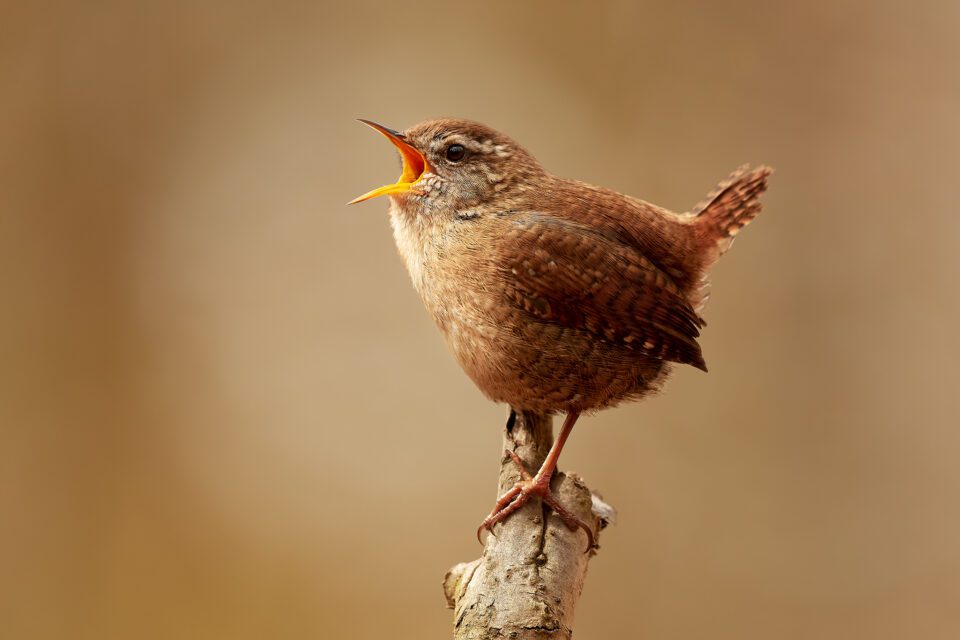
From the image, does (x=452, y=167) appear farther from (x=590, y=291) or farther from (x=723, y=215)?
(x=723, y=215)

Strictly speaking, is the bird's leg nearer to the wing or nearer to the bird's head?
the wing

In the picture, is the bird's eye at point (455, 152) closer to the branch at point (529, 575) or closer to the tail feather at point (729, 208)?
the tail feather at point (729, 208)

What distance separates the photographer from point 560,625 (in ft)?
5.55

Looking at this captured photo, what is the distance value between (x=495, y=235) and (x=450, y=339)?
10.4 inches

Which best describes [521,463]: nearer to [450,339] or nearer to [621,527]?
[450,339]

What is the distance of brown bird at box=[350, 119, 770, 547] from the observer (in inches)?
77.4

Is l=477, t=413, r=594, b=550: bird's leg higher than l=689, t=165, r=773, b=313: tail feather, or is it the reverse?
l=689, t=165, r=773, b=313: tail feather

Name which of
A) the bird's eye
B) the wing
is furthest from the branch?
the bird's eye

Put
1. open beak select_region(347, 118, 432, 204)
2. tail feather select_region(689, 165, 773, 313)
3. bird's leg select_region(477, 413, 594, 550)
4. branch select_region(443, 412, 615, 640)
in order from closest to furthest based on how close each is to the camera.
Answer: branch select_region(443, 412, 615, 640) → bird's leg select_region(477, 413, 594, 550) → open beak select_region(347, 118, 432, 204) → tail feather select_region(689, 165, 773, 313)

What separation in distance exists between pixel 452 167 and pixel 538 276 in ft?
1.21

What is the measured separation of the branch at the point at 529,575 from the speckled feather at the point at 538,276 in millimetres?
259

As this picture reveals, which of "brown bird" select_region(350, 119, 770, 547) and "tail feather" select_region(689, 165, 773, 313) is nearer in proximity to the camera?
"brown bird" select_region(350, 119, 770, 547)

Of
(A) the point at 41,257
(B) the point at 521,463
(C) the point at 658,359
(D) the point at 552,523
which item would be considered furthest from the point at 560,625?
(A) the point at 41,257

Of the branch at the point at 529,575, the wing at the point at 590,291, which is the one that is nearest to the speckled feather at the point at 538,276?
the wing at the point at 590,291
